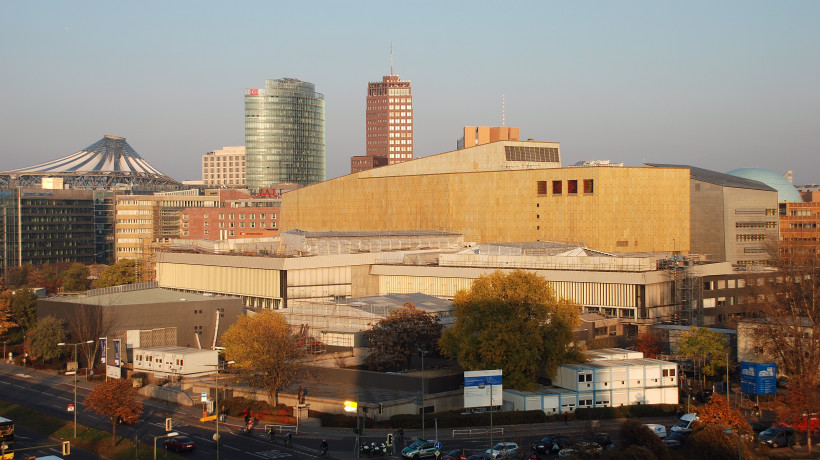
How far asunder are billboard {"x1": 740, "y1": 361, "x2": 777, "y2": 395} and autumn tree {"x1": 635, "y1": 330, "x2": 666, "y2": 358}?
1286 centimetres

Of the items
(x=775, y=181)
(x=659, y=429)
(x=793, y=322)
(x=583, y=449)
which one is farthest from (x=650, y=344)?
(x=775, y=181)

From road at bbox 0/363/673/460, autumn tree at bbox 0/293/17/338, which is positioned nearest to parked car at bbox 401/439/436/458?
road at bbox 0/363/673/460

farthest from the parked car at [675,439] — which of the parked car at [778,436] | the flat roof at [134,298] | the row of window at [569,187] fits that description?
the row of window at [569,187]

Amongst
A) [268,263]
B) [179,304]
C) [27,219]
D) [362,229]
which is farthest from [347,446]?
[27,219]

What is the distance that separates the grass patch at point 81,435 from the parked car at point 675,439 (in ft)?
94.5

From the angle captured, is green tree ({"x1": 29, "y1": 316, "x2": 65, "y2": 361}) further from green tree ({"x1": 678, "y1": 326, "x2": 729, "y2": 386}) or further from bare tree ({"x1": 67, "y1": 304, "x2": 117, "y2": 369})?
green tree ({"x1": 678, "y1": 326, "x2": 729, "y2": 386})

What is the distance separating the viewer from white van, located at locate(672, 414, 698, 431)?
52531mm

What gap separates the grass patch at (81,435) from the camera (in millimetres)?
50938

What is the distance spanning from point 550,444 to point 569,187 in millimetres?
63789

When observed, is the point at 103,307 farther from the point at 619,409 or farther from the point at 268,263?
the point at 619,409

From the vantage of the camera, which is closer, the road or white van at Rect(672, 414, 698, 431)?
the road

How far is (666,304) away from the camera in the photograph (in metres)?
85.9

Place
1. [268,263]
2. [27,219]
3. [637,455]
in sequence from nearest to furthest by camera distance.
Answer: [637,455] < [268,263] < [27,219]

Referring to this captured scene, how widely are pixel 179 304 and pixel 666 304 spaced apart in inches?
1950
